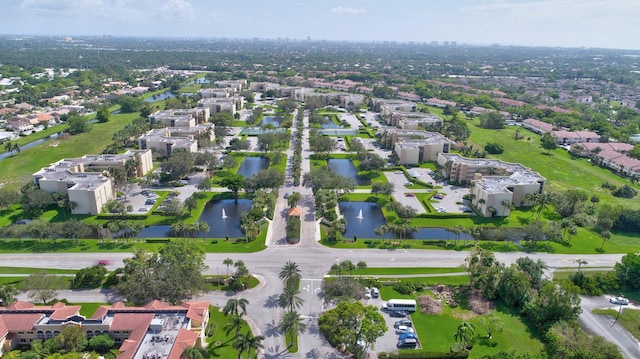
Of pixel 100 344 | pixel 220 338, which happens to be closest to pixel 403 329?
pixel 220 338

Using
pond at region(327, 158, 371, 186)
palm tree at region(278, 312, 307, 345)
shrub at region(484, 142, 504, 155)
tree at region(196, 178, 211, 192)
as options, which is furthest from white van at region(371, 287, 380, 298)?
shrub at region(484, 142, 504, 155)

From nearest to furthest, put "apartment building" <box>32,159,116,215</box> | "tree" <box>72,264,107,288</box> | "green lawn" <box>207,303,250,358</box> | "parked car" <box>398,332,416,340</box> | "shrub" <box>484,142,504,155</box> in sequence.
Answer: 1. "green lawn" <box>207,303,250,358</box>
2. "parked car" <box>398,332,416,340</box>
3. "tree" <box>72,264,107,288</box>
4. "apartment building" <box>32,159,116,215</box>
5. "shrub" <box>484,142,504,155</box>

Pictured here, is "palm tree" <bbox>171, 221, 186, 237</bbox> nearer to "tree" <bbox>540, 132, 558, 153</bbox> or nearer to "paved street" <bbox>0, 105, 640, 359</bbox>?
"paved street" <bbox>0, 105, 640, 359</bbox>

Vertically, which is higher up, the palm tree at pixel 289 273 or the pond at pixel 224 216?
the palm tree at pixel 289 273

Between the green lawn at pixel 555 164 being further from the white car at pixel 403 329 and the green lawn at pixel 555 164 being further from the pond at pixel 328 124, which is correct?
the white car at pixel 403 329

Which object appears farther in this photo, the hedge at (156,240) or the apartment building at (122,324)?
the hedge at (156,240)

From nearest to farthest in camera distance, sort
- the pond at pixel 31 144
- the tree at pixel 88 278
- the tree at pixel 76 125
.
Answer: the tree at pixel 88 278, the pond at pixel 31 144, the tree at pixel 76 125

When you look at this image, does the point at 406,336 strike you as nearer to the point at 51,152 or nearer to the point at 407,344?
the point at 407,344

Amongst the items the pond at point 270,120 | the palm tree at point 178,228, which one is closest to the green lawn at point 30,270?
the palm tree at point 178,228
